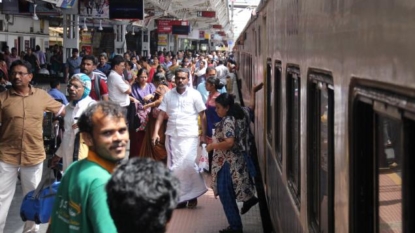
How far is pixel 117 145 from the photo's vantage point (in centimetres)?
292

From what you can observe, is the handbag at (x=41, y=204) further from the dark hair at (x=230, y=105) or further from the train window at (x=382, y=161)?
the train window at (x=382, y=161)

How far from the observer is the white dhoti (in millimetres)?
7789

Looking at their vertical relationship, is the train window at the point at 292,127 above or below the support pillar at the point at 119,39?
below

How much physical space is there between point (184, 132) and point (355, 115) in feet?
18.0

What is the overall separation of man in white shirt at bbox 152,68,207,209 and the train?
3563mm

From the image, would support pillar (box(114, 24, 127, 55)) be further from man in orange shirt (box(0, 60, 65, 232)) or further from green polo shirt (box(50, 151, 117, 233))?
green polo shirt (box(50, 151, 117, 233))

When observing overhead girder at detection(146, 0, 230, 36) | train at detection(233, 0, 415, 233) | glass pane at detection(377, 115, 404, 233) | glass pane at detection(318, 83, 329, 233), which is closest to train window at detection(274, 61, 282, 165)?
train at detection(233, 0, 415, 233)

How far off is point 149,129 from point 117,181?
6.91m

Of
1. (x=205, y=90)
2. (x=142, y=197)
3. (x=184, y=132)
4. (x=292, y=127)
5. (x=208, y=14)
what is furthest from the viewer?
(x=208, y=14)

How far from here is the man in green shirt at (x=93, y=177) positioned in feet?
8.89

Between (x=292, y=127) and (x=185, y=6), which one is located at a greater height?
(x=185, y=6)

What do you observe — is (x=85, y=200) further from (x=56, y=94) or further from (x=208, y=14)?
(x=208, y=14)

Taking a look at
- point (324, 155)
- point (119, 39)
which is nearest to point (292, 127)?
point (324, 155)

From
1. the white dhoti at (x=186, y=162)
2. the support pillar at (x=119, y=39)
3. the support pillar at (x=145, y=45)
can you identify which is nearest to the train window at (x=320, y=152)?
the white dhoti at (x=186, y=162)
